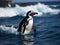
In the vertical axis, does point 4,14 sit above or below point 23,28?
below

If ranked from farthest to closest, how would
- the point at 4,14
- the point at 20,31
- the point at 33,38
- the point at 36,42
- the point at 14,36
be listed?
the point at 4,14 → the point at 20,31 → the point at 14,36 → the point at 33,38 → the point at 36,42

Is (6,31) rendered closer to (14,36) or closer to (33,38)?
(14,36)

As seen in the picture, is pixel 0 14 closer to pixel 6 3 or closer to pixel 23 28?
pixel 6 3

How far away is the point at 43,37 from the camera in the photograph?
34.6ft

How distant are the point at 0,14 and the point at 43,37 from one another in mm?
15401

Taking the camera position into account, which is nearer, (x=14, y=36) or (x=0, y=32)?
(x=14, y=36)

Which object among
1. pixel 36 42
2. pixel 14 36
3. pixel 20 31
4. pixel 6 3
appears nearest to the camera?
pixel 36 42

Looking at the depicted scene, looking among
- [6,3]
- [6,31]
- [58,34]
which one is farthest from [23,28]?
[6,3]

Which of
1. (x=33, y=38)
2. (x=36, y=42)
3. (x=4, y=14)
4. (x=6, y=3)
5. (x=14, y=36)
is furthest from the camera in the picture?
(x=6, y=3)

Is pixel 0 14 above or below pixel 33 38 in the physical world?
below

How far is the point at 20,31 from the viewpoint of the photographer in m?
11.7

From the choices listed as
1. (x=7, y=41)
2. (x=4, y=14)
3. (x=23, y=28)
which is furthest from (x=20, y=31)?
(x=4, y=14)

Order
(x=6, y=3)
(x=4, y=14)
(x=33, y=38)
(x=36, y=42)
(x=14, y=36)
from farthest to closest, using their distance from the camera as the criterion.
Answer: (x=6, y=3) → (x=4, y=14) → (x=14, y=36) → (x=33, y=38) → (x=36, y=42)

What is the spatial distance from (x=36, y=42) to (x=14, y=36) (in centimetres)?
183
